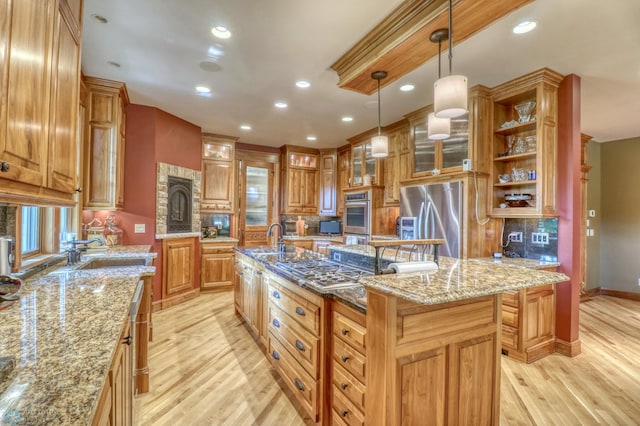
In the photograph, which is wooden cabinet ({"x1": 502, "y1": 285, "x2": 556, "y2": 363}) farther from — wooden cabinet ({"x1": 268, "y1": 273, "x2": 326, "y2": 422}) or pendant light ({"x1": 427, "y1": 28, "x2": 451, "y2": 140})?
wooden cabinet ({"x1": 268, "y1": 273, "x2": 326, "y2": 422})

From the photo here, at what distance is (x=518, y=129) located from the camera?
11.3ft

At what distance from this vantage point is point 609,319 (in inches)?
167

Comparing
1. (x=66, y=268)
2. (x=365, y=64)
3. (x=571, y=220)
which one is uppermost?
(x=365, y=64)

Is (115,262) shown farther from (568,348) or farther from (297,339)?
(568,348)

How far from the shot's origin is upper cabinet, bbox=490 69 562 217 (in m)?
3.07

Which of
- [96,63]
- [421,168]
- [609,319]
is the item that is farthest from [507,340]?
[96,63]

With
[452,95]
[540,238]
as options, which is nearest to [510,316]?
[540,238]

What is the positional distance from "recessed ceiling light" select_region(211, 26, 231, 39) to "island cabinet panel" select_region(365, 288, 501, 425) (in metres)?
2.31

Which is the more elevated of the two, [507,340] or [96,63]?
[96,63]

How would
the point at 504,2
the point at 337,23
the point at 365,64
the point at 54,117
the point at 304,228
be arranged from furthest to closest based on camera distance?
the point at 304,228 → the point at 365,64 → the point at 337,23 → the point at 504,2 → the point at 54,117

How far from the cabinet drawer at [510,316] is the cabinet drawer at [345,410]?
81.8 inches

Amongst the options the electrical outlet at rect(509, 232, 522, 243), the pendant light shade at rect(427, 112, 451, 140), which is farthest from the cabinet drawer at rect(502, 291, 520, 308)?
the pendant light shade at rect(427, 112, 451, 140)

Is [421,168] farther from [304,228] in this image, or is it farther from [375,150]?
[304,228]

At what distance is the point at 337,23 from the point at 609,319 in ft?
16.9
